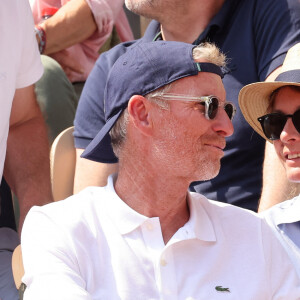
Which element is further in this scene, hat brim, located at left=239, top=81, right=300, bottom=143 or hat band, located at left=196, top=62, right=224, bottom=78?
hat brim, located at left=239, top=81, right=300, bottom=143

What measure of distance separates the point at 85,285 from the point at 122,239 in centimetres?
20

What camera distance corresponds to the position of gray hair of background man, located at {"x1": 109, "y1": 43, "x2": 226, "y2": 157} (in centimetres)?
239

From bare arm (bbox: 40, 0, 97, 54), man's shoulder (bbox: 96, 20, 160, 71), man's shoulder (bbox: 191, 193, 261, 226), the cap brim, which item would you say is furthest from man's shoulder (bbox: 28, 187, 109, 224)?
bare arm (bbox: 40, 0, 97, 54)

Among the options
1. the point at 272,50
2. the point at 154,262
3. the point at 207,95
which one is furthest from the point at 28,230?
the point at 272,50

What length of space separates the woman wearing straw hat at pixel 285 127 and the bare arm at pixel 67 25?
5.87 ft

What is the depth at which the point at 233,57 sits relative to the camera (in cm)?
316

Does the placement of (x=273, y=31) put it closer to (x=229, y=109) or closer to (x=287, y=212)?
(x=229, y=109)

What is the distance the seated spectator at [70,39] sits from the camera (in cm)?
390

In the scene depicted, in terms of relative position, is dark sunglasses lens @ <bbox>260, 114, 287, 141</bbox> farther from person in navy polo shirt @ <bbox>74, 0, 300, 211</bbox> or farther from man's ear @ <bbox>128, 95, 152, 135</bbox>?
man's ear @ <bbox>128, 95, 152, 135</bbox>

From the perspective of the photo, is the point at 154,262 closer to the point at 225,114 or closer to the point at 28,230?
the point at 28,230

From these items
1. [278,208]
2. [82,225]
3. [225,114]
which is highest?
[225,114]

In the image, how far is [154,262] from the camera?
2.21 meters

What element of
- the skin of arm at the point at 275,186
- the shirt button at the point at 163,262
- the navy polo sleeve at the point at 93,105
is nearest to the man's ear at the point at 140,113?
the shirt button at the point at 163,262

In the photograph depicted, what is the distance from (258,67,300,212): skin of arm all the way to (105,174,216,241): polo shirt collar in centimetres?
53
